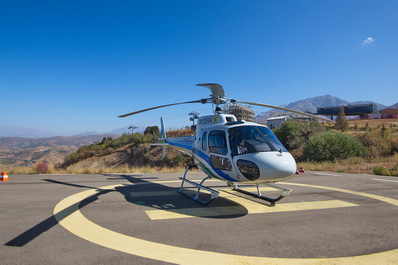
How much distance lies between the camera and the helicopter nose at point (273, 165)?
21.2ft

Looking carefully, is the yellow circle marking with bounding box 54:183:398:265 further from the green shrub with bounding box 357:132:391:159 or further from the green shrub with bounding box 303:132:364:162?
the green shrub with bounding box 357:132:391:159

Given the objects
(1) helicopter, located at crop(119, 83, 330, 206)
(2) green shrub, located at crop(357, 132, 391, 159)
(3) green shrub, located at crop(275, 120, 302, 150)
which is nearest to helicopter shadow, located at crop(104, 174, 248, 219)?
(1) helicopter, located at crop(119, 83, 330, 206)

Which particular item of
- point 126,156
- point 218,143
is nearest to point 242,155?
point 218,143

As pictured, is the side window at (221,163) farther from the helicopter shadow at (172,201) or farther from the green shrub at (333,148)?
the green shrub at (333,148)

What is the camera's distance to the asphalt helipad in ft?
14.0

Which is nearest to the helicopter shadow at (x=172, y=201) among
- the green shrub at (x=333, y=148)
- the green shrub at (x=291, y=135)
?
the green shrub at (x=333, y=148)

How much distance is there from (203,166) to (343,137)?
26283mm

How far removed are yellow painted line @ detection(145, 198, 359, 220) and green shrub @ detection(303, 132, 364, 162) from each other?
2139 cm

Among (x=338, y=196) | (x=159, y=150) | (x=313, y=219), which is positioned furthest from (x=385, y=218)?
(x=159, y=150)

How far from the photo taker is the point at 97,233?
520 cm

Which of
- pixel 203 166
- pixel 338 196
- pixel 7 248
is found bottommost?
pixel 338 196

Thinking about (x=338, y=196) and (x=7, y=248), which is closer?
(x=7, y=248)

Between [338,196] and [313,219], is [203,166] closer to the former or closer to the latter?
[313,219]

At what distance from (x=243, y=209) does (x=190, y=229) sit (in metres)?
2.39
